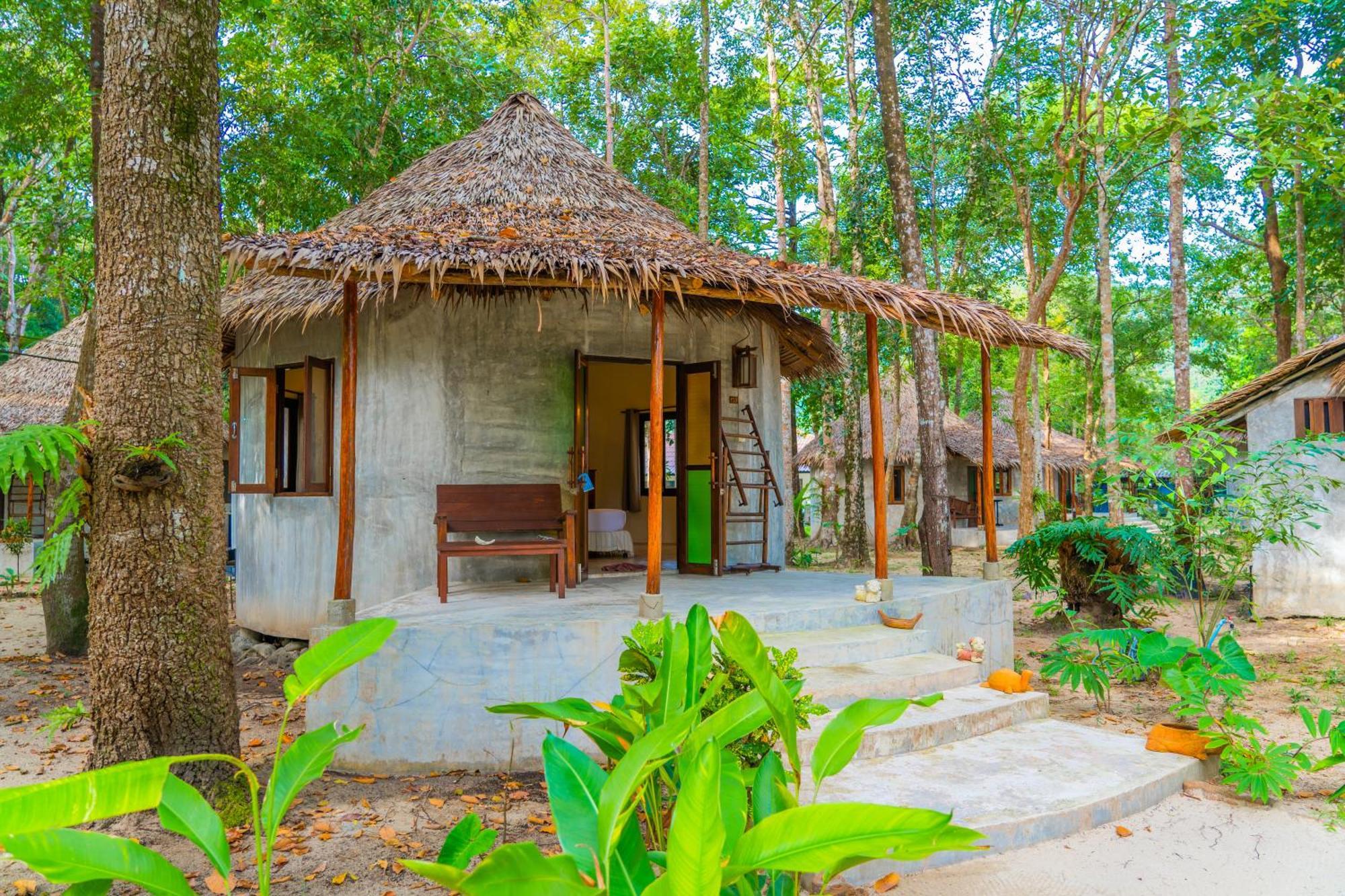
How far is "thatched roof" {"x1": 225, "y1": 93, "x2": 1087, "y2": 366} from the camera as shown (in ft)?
16.7

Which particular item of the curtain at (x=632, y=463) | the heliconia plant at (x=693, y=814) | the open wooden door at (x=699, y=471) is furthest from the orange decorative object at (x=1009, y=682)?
the curtain at (x=632, y=463)

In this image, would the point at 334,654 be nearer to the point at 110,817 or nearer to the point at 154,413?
the point at 110,817

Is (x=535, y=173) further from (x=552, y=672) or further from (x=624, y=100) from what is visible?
(x=624, y=100)

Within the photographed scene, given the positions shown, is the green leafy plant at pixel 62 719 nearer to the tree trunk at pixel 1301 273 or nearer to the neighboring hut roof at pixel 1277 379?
the neighboring hut roof at pixel 1277 379

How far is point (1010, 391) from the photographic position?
2691 cm

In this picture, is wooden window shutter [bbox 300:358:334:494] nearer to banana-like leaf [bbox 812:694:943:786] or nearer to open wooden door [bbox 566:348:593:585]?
open wooden door [bbox 566:348:593:585]

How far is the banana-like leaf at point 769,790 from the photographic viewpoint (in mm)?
1969

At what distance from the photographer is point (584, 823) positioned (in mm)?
1717

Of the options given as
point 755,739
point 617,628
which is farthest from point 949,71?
point 755,739

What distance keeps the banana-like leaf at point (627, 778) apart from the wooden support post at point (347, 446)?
405cm

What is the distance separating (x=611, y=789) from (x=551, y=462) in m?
5.61

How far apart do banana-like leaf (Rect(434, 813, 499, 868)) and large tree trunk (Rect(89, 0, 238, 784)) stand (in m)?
2.44

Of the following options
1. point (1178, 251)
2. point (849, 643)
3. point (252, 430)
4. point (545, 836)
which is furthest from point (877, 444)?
point (1178, 251)

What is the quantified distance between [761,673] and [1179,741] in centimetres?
350
